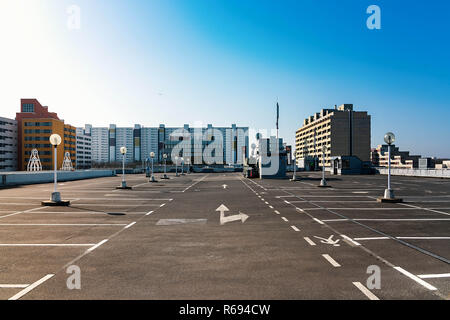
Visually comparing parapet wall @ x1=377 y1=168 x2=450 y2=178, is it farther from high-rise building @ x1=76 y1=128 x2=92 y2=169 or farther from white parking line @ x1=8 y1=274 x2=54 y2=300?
high-rise building @ x1=76 y1=128 x2=92 y2=169

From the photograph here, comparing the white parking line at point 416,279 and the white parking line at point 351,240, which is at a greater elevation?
the white parking line at point 416,279

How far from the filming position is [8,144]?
353ft

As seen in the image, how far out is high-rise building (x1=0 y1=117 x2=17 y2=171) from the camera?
345ft

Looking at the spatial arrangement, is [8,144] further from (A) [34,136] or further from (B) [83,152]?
(B) [83,152]

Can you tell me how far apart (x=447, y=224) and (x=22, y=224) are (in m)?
15.3

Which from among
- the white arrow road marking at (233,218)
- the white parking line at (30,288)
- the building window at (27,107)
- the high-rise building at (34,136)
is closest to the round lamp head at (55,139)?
the white arrow road marking at (233,218)

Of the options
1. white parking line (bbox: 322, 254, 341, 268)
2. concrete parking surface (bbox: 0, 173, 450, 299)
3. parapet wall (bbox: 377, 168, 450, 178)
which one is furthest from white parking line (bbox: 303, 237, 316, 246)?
parapet wall (bbox: 377, 168, 450, 178)

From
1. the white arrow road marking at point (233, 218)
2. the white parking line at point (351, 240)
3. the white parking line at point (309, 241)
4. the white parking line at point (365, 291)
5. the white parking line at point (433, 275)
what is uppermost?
the white parking line at point (365, 291)

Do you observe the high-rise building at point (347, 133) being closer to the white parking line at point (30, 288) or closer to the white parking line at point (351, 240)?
the white parking line at point (351, 240)

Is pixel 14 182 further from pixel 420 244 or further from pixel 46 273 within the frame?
pixel 420 244

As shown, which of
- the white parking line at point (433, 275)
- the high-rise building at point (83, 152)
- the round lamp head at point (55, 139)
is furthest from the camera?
the high-rise building at point (83, 152)

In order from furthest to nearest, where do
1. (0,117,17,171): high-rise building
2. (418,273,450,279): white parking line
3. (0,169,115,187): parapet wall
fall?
(0,117,17,171): high-rise building < (0,169,115,187): parapet wall < (418,273,450,279): white parking line

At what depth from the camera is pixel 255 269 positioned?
5961mm

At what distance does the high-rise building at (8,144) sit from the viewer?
10507 cm
